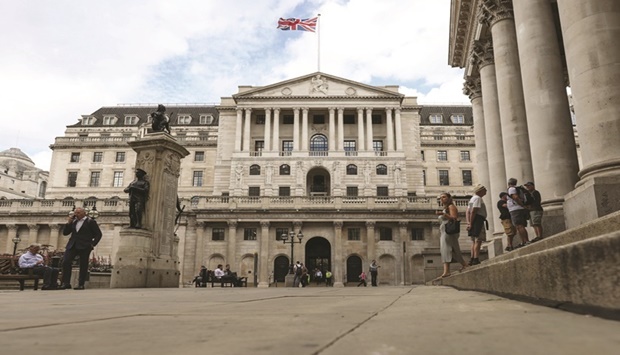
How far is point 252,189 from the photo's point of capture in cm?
5419

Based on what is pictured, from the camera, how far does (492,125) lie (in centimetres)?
1853

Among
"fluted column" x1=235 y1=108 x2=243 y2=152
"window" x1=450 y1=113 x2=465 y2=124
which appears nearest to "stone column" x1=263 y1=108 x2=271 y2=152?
"fluted column" x1=235 y1=108 x2=243 y2=152

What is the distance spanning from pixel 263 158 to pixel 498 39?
41.4m

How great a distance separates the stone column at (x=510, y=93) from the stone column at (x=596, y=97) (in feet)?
19.8

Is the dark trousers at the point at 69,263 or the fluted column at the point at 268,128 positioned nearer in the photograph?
the dark trousers at the point at 69,263

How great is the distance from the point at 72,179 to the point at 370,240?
150ft

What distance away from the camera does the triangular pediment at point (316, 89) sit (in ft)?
192

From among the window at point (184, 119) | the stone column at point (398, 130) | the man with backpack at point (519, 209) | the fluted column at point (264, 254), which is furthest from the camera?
the window at point (184, 119)

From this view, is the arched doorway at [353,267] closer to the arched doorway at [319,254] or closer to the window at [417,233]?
the arched doorway at [319,254]

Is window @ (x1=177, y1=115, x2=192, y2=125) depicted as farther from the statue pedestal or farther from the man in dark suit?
the man in dark suit

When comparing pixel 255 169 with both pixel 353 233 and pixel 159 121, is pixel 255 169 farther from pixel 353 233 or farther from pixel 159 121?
pixel 159 121

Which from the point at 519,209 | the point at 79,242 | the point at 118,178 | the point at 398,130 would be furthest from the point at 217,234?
the point at 519,209

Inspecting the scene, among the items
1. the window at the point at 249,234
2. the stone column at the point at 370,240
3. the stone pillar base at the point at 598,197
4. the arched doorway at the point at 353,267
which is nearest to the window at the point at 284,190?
the window at the point at 249,234

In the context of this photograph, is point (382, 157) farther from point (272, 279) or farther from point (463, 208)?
point (272, 279)
